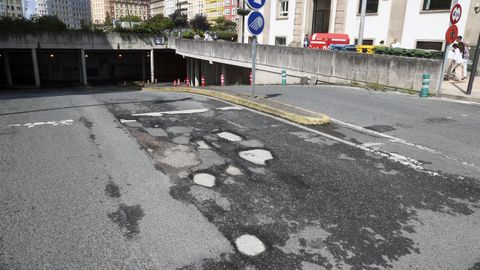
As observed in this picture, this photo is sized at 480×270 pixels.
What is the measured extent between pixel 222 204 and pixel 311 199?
3.77 feet

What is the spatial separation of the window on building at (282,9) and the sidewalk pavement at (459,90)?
22.1m

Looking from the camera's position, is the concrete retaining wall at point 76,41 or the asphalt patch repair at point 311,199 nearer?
the asphalt patch repair at point 311,199

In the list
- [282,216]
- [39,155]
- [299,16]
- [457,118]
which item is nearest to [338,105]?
[457,118]

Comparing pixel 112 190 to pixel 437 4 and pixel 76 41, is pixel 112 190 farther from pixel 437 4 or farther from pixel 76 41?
pixel 76 41

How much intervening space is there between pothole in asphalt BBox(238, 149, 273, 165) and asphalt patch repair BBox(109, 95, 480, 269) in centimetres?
11

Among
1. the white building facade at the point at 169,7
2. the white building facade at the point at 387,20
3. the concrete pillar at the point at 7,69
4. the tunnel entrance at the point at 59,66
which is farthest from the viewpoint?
the white building facade at the point at 169,7

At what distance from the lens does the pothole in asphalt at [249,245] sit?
345cm

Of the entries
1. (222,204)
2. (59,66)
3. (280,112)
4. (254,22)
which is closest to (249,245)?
(222,204)

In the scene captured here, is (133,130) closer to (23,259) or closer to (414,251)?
(23,259)

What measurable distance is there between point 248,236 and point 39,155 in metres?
4.20

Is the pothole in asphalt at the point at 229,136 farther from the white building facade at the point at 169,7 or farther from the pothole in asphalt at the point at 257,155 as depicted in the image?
the white building facade at the point at 169,7

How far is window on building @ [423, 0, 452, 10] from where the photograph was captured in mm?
20794

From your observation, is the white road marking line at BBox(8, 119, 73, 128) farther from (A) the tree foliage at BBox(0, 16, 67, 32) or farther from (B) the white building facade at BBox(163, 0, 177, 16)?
(B) the white building facade at BBox(163, 0, 177, 16)

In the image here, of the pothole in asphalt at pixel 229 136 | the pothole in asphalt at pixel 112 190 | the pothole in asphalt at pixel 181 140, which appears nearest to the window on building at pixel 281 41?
the pothole in asphalt at pixel 229 136
